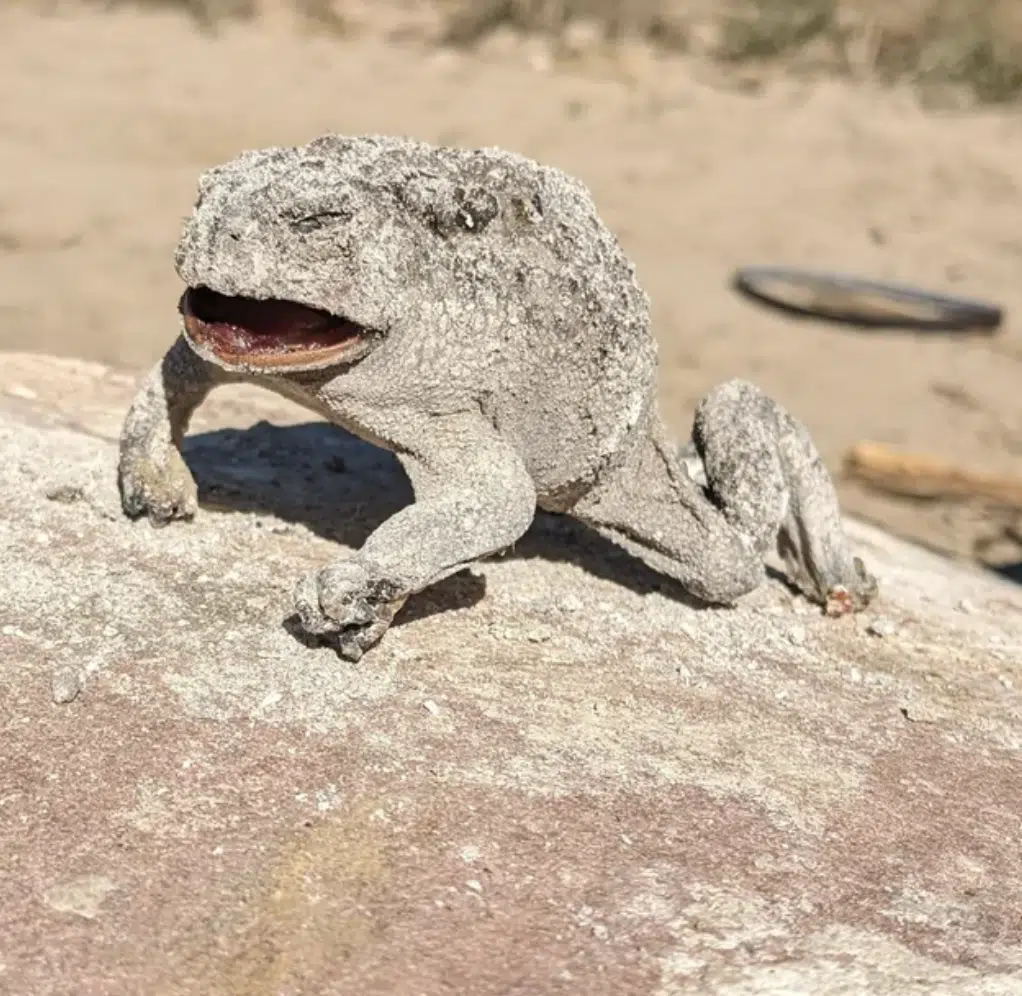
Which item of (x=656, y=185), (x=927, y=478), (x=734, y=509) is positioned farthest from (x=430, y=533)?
(x=656, y=185)

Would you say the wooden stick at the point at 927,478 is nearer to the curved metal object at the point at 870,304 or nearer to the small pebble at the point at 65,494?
the curved metal object at the point at 870,304

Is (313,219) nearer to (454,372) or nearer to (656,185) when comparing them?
(454,372)

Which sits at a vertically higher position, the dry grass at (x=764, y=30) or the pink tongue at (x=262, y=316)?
the pink tongue at (x=262, y=316)

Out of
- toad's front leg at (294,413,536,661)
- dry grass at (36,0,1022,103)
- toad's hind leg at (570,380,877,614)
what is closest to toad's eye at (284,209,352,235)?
toad's front leg at (294,413,536,661)

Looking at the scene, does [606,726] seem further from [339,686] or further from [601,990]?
[601,990]

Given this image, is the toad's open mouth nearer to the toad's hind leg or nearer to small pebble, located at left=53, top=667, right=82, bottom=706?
small pebble, located at left=53, top=667, right=82, bottom=706

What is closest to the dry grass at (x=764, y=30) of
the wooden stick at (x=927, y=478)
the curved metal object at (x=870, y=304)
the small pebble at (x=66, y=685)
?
the curved metal object at (x=870, y=304)
